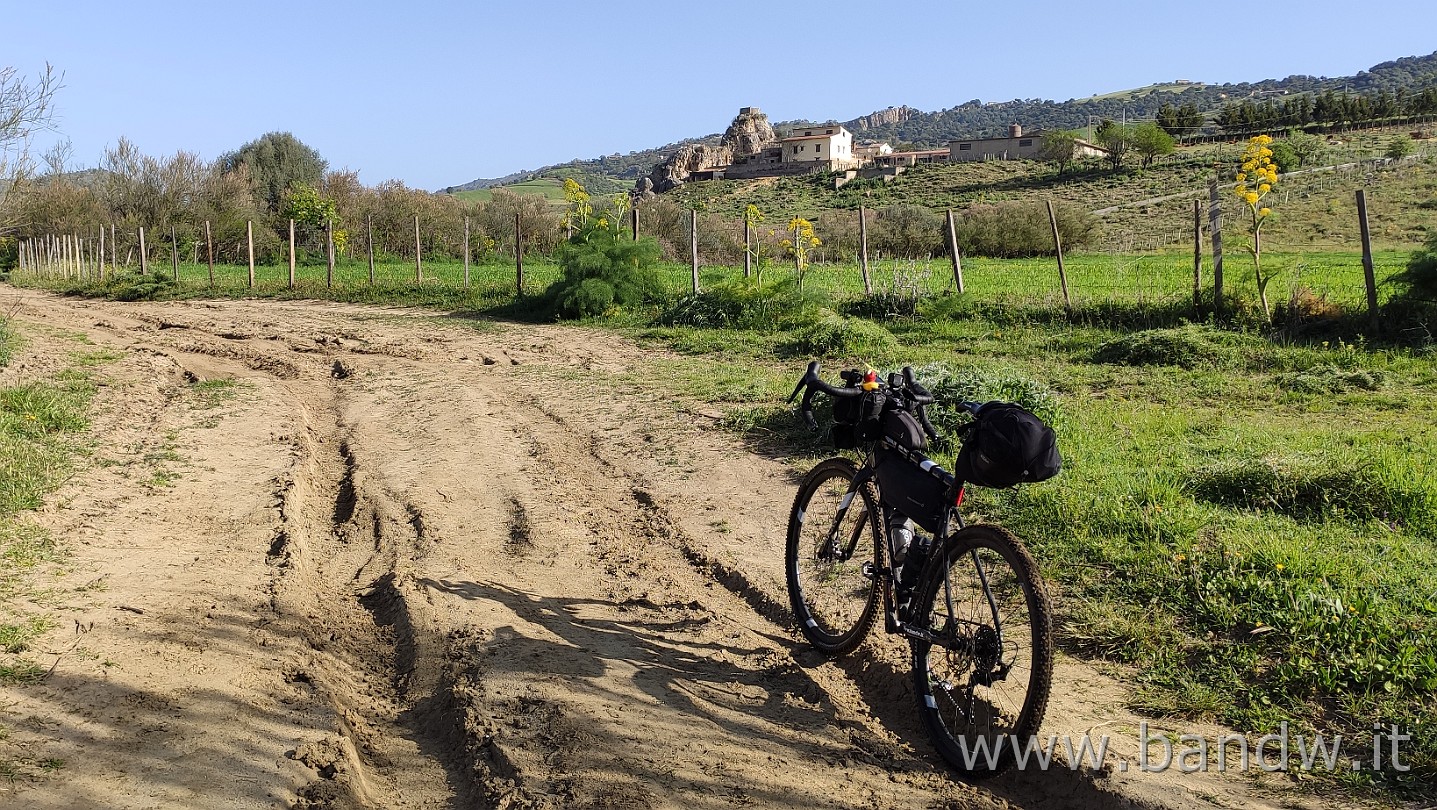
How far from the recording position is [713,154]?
360ft

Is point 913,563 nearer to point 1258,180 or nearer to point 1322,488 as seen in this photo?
point 1322,488

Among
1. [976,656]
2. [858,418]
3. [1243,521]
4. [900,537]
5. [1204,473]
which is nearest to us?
[976,656]

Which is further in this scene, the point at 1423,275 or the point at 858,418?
the point at 1423,275

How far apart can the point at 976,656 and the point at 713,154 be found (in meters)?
110

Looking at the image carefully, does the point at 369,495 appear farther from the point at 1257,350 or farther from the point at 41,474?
the point at 1257,350

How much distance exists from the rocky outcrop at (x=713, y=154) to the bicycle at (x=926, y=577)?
8849cm

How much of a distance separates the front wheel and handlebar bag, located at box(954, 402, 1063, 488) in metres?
0.20

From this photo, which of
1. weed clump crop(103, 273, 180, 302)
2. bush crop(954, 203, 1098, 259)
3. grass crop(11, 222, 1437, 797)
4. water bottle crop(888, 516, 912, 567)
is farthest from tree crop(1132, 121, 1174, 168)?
water bottle crop(888, 516, 912, 567)

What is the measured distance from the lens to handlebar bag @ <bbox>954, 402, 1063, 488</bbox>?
3.16m

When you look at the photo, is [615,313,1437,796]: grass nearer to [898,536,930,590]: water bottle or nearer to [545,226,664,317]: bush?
[898,536,930,590]: water bottle

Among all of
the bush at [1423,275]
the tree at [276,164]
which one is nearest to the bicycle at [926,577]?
the bush at [1423,275]

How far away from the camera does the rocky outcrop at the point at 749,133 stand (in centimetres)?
12438

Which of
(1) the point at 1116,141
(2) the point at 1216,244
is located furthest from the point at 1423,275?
(1) the point at 1116,141

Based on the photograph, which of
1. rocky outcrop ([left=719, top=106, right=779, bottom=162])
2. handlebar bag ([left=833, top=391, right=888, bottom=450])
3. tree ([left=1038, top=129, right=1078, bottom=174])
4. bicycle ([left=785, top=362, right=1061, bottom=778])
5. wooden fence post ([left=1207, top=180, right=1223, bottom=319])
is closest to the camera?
bicycle ([left=785, top=362, right=1061, bottom=778])
